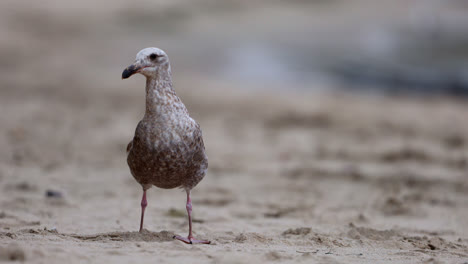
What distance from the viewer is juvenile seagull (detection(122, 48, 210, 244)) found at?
5105 millimetres

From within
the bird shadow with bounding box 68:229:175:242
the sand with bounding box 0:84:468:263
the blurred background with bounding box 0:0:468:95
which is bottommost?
the bird shadow with bounding box 68:229:175:242

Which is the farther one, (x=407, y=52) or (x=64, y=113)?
(x=407, y=52)

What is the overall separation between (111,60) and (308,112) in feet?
24.2

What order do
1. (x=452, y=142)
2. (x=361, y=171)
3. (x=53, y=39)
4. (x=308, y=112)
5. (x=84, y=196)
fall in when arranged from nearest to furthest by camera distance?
(x=84, y=196), (x=361, y=171), (x=452, y=142), (x=308, y=112), (x=53, y=39)

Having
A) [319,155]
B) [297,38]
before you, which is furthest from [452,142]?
[297,38]

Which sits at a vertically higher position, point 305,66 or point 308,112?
point 305,66

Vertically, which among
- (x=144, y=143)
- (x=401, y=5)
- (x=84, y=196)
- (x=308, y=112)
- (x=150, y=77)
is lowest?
(x=84, y=196)

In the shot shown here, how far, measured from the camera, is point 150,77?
524 centimetres

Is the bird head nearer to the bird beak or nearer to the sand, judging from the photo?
the bird beak

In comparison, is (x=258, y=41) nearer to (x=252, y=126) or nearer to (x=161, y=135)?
(x=252, y=126)

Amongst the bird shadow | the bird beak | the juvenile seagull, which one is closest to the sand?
the bird shadow

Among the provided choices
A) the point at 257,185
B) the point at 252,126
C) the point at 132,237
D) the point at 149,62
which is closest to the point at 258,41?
the point at 252,126

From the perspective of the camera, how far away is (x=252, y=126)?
12.9m

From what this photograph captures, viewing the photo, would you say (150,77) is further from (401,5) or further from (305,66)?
(401,5)
